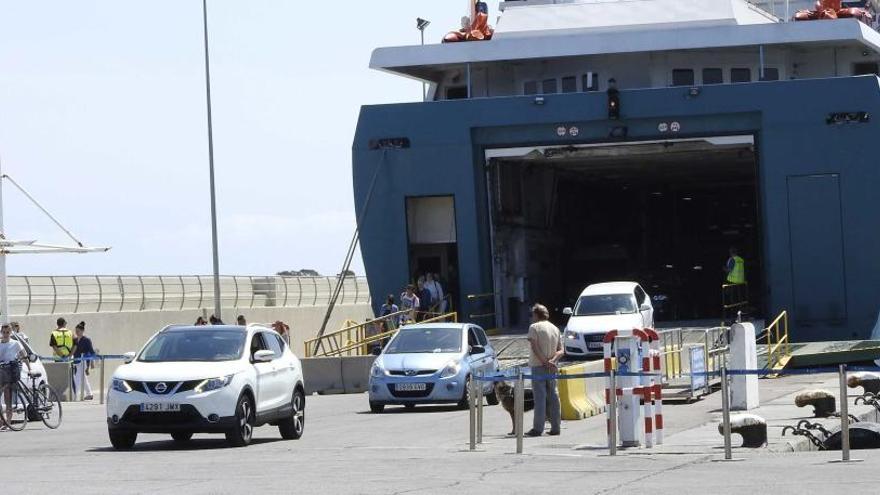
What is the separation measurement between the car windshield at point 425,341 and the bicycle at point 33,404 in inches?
215

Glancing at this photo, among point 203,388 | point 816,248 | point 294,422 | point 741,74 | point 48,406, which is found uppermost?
point 741,74

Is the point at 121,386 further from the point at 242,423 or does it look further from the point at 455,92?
the point at 455,92

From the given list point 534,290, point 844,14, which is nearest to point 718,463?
point 844,14

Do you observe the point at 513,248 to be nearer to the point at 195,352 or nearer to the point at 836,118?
the point at 836,118

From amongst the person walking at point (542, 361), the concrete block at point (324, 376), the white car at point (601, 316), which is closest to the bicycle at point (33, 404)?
the person walking at point (542, 361)

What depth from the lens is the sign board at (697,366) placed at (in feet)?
84.4

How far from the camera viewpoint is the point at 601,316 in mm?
33594

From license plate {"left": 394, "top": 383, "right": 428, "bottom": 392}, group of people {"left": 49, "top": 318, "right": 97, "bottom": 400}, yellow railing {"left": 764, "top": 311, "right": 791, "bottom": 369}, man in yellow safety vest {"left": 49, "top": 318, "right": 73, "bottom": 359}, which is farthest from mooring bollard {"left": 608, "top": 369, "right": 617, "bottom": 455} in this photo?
man in yellow safety vest {"left": 49, "top": 318, "right": 73, "bottom": 359}

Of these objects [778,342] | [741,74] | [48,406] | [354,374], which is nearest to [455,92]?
[741,74]

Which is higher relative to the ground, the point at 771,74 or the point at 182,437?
the point at 771,74

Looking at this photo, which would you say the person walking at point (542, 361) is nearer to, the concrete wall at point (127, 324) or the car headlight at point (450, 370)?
the car headlight at point (450, 370)

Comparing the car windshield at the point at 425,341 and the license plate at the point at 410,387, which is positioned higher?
the car windshield at the point at 425,341

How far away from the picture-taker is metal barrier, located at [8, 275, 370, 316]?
133 ft

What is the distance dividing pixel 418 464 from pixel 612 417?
2314 mm
